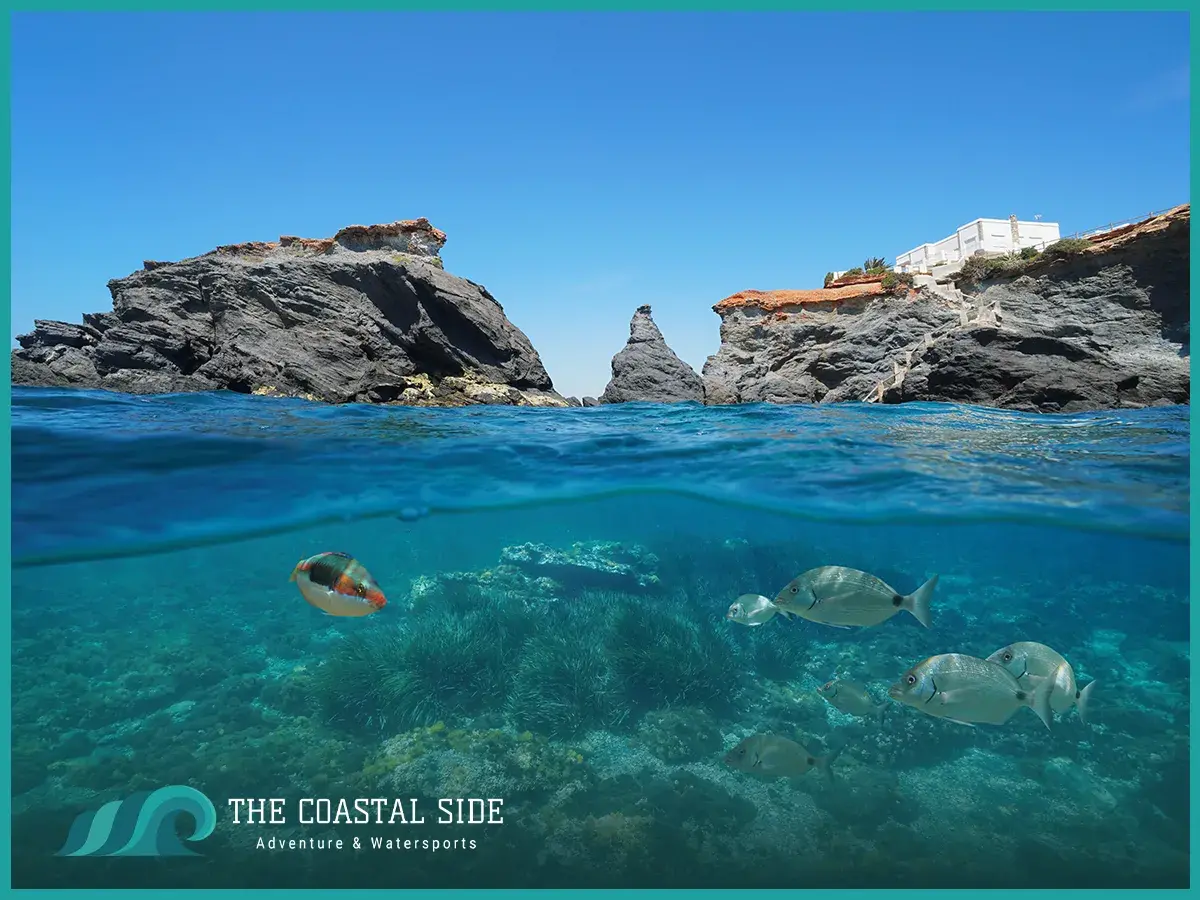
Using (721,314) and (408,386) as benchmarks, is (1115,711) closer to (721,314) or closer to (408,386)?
(408,386)

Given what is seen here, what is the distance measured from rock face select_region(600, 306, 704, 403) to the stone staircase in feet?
23.9

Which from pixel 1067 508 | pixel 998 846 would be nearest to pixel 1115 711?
pixel 1067 508

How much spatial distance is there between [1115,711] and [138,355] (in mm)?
27555

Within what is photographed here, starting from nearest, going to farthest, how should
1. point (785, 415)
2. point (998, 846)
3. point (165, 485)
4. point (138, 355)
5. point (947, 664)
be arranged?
point (947, 664)
point (998, 846)
point (165, 485)
point (785, 415)
point (138, 355)

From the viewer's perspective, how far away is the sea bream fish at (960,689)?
180 inches

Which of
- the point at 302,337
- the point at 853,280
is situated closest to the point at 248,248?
the point at 302,337

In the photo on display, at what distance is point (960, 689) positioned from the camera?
4.58m

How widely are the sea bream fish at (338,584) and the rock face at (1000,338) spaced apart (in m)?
18.6

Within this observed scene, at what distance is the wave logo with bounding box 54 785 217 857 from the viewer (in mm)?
6262

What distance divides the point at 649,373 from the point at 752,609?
69.1 feet

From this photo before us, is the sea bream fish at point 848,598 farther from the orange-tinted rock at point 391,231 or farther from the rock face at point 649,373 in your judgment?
the orange-tinted rock at point 391,231

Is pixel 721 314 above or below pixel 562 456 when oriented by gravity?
above

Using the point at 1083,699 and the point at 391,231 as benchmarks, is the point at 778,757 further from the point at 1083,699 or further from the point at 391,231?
the point at 391,231

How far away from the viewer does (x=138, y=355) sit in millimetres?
21266
